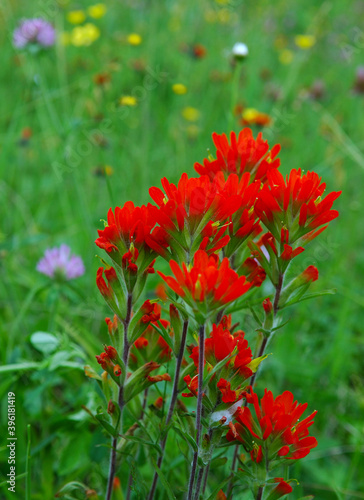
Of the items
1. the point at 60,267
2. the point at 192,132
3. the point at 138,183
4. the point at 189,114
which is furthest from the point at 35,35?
the point at 189,114

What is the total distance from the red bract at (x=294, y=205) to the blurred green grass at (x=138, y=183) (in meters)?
0.51

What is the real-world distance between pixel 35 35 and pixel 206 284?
158 centimetres

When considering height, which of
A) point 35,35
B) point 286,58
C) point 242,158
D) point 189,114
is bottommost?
point 242,158

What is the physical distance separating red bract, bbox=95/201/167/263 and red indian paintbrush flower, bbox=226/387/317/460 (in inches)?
9.0

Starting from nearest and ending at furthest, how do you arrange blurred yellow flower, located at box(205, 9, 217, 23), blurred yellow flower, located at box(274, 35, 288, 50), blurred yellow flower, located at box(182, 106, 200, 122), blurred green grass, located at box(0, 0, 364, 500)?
blurred green grass, located at box(0, 0, 364, 500) → blurred yellow flower, located at box(182, 106, 200, 122) → blurred yellow flower, located at box(205, 9, 217, 23) → blurred yellow flower, located at box(274, 35, 288, 50)

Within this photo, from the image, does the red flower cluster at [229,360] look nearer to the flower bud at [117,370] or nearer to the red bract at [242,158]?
the flower bud at [117,370]

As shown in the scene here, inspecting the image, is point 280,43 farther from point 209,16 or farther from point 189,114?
point 189,114

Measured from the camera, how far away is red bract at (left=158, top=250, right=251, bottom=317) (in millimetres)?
613

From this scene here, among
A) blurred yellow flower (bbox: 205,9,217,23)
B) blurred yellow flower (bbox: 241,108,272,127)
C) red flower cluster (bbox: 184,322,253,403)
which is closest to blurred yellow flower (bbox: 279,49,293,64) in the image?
blurred yellow flower (bbox: 205,9,217,23)

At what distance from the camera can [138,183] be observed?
2543 millimetres

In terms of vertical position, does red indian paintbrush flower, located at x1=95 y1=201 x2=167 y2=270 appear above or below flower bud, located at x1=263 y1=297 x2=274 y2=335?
above

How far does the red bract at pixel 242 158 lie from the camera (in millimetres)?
841

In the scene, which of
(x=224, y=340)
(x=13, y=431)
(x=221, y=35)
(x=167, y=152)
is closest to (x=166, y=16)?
(x=221, y=35)

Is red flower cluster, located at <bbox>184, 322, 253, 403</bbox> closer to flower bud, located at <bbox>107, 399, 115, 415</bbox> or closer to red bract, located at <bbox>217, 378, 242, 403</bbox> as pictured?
red bract, located at <bbox>217, 378, 242, 403</bbox>
